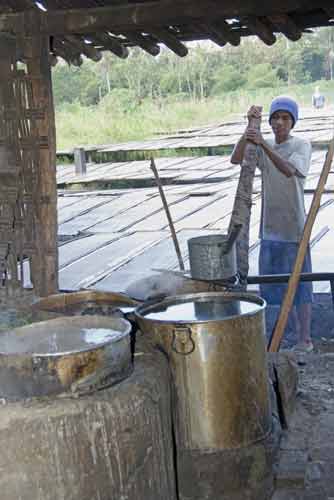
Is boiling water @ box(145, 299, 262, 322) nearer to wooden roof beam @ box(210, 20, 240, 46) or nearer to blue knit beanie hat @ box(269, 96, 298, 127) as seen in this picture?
blue knit beanie hat @ box(269, 96, 298, 127)

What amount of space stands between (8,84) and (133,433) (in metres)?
2.97

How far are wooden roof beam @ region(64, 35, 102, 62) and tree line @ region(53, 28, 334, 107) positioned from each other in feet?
80.0

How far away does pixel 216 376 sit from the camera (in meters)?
3.27

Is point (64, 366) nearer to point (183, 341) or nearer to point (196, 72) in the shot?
point (183, 341)

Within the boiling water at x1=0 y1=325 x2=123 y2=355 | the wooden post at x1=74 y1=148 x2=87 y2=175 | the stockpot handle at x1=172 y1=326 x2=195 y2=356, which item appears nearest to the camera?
the boiling water at x1=0 y1=325 x2=123 y2=355

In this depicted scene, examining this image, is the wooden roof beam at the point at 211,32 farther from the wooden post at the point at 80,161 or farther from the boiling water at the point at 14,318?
the wooden post at the point at 80,161

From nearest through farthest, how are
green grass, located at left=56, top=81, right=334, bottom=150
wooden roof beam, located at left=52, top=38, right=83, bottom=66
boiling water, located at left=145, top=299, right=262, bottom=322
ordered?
boiling water, located at left=145, top=299, right=262, bottom=322
wooden roof beam, located at left=52, top=38, right=83, bottom=66
green grass, located at left=56, top=81, right=334, bottom=150

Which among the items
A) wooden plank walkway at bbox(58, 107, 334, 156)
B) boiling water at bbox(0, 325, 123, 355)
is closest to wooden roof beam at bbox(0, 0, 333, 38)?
boiling water at bbox(0, 325, 123, 355)

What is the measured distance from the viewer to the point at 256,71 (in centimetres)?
3619

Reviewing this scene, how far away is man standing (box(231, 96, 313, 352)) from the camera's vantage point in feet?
16.8

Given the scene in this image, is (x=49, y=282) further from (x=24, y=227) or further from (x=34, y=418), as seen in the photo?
(x=34, y=418)

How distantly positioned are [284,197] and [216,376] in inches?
92.1

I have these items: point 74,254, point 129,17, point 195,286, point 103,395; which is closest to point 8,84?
point 129,17

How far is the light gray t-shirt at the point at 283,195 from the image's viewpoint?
5.19 metres
